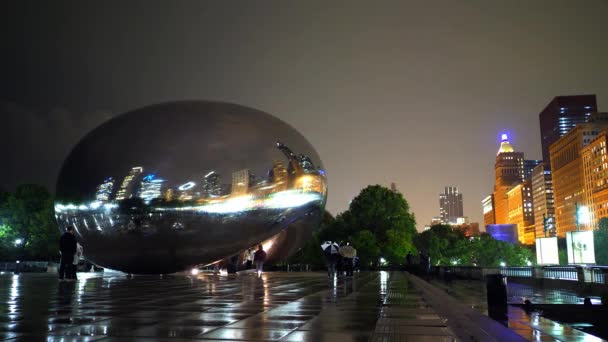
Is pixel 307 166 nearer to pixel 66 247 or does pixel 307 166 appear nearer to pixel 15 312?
pixel 66 247

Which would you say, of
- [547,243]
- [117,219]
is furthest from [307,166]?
[547,243]

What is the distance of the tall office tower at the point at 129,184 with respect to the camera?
1967 centimetres

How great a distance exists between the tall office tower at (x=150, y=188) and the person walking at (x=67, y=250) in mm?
3174

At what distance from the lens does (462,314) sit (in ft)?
31.5

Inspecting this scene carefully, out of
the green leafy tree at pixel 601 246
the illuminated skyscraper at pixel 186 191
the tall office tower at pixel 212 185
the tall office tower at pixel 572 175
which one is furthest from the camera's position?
the tall office tower at pixel 572 175

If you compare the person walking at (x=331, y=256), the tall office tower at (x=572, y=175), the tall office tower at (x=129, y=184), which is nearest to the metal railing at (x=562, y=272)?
the person walking at (x=331, y=256)

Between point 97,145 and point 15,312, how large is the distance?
13.2 metres

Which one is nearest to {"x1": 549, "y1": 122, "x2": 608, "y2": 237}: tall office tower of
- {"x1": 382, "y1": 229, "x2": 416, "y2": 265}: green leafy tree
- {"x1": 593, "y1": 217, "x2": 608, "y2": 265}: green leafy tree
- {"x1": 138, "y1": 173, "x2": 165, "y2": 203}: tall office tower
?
{"x1": 593, "y1": 217, "x2": 608, "y2": 265}: green leafy tree

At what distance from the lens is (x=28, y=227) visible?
64.7 m

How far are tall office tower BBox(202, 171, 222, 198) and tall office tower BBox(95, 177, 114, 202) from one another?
359cm

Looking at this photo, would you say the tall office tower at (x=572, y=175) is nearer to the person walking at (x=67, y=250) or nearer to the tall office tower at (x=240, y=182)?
the tall office tower at (x=240, y=182)

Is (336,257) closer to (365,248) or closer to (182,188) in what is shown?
(182,188)

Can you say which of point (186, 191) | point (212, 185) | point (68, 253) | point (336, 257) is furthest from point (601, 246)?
point (68, 253)

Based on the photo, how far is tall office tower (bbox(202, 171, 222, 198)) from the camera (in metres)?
19.6
